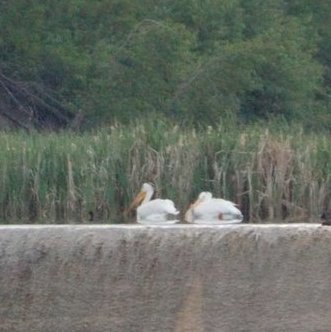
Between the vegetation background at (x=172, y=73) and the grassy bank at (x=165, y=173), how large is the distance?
27mm

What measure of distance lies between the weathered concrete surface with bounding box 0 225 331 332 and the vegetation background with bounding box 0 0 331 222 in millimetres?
7209

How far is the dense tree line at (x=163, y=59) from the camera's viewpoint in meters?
24.5

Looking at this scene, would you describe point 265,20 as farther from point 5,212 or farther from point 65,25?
point 5,212

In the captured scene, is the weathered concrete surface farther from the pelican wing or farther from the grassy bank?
the grassy bank

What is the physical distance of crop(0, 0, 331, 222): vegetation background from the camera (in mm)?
13255

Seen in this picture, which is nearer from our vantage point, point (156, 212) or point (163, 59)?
point (156, 212)

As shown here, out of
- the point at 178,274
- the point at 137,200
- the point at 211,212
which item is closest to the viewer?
the point at 178,274

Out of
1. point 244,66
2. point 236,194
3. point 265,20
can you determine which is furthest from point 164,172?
point 265,20

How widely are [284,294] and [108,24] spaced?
67.4 ft

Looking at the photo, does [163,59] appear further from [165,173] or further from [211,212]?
[211,212]

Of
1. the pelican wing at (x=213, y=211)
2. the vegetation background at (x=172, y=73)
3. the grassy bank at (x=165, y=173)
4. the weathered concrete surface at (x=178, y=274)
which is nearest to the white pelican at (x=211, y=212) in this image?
the pelican wing at (x=213, y=211)

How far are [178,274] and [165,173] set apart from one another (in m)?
7.10

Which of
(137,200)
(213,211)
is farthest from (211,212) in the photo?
(137,200)

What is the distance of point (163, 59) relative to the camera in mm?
24875
